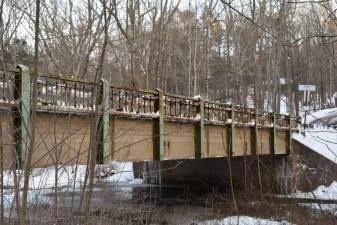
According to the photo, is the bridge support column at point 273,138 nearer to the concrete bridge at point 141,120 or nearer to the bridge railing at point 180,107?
the concrete bridge at point 141,120

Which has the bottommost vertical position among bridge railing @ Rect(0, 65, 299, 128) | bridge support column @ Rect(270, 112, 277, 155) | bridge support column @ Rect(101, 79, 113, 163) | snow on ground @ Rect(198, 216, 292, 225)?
snow on ground @ Rect(198, 216, 292, 225)

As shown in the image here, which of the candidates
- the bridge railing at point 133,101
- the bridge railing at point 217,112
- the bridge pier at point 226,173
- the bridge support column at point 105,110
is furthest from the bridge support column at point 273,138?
the bridge support column at point 105,110

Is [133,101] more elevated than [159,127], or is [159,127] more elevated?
[133,101]

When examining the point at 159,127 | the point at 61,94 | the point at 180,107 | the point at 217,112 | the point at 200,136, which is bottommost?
the point at 200,136

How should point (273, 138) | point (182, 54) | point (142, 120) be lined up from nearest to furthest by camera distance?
point (142, 120) → point (273, 138) → point (182, 54)

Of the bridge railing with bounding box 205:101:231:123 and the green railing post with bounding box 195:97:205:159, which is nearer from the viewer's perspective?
the green railing post with bounding box 195:97:205:159

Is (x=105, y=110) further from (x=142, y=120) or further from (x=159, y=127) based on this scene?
(x=159, y=127)

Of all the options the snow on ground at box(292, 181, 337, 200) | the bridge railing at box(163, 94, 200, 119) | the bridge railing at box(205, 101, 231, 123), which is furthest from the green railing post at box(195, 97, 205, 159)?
the snow on ground at box(292, 181, 337, 200)

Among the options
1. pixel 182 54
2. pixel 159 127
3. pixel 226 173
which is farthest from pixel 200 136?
pixel 182 54

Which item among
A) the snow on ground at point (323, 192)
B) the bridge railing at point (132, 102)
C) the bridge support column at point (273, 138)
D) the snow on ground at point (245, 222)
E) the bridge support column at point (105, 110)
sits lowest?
the snow on ground at point (323, 192)

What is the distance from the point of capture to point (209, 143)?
736 inches

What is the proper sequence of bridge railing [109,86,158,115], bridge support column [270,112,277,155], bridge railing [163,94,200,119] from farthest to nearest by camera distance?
1. bridge support column [270,112,277,155]
2. bridge railing [163,94,200,119]
3. bridge railing [109,86,158,115]

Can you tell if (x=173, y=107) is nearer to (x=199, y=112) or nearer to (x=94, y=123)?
(x=199, y=112)

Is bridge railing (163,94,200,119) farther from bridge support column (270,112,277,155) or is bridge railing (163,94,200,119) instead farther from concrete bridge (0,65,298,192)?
bridge support column (270,112,277,155)
